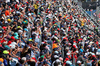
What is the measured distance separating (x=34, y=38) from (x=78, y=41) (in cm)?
306

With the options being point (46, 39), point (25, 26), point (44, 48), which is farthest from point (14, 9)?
point (44, 48)

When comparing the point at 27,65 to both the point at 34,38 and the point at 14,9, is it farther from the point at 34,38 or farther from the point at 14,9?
the point at 14,9

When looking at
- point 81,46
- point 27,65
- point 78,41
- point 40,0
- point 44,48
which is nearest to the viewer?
point 27,65

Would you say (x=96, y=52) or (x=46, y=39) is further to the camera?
(x=46, y=39)

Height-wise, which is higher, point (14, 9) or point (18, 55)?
point (14, 9)

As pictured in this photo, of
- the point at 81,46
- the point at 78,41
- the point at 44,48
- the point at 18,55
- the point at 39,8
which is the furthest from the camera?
the point at 39,8

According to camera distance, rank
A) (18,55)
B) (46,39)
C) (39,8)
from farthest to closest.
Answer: (39,8)
(46,39)
(18,55)

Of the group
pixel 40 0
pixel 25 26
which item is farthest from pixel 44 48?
pixel 40 0

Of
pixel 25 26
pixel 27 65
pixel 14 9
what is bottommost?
pixel 27 65

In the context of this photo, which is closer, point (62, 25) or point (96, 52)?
point (96, 52)

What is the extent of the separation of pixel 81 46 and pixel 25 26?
2.80 m

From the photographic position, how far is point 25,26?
7316 mm

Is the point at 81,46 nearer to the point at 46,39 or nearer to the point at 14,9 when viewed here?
the point at 46,39

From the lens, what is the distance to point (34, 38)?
657 centimetres
